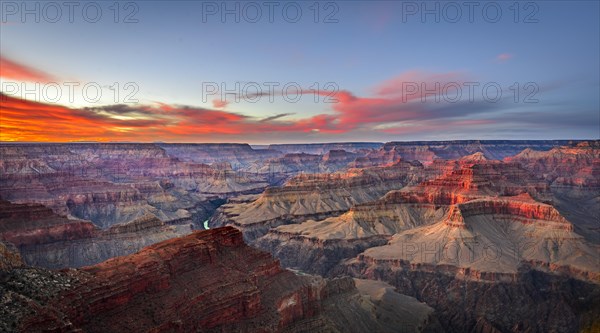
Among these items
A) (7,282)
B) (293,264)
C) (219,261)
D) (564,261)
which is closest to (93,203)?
(293,264)

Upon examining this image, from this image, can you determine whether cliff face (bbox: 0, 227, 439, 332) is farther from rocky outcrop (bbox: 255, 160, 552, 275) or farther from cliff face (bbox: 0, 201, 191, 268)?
cliff face (bbox: 0, 201, 191, 268)

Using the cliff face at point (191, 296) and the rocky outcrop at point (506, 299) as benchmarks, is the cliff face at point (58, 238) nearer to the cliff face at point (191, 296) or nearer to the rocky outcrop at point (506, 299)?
the cliff face at point (191, 296)

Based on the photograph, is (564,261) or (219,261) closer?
(219,261)

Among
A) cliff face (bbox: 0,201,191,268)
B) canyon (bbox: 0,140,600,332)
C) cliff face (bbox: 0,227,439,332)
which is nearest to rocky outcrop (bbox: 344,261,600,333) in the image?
canyon (bbox: 0,140,600,332)

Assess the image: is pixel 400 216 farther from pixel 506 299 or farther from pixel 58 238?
pixel 58 238

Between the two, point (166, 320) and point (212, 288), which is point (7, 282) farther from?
point (212, 288)

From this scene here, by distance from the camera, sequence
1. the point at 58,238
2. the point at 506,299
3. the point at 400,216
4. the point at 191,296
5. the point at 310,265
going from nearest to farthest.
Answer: the point at 191,296
the point at 506,299
the point at 58,238
the point at 310,265
the point at 400,216

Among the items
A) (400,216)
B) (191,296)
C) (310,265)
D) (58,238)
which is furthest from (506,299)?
(58,238)

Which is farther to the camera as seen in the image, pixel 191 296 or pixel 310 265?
pixel 310 265
